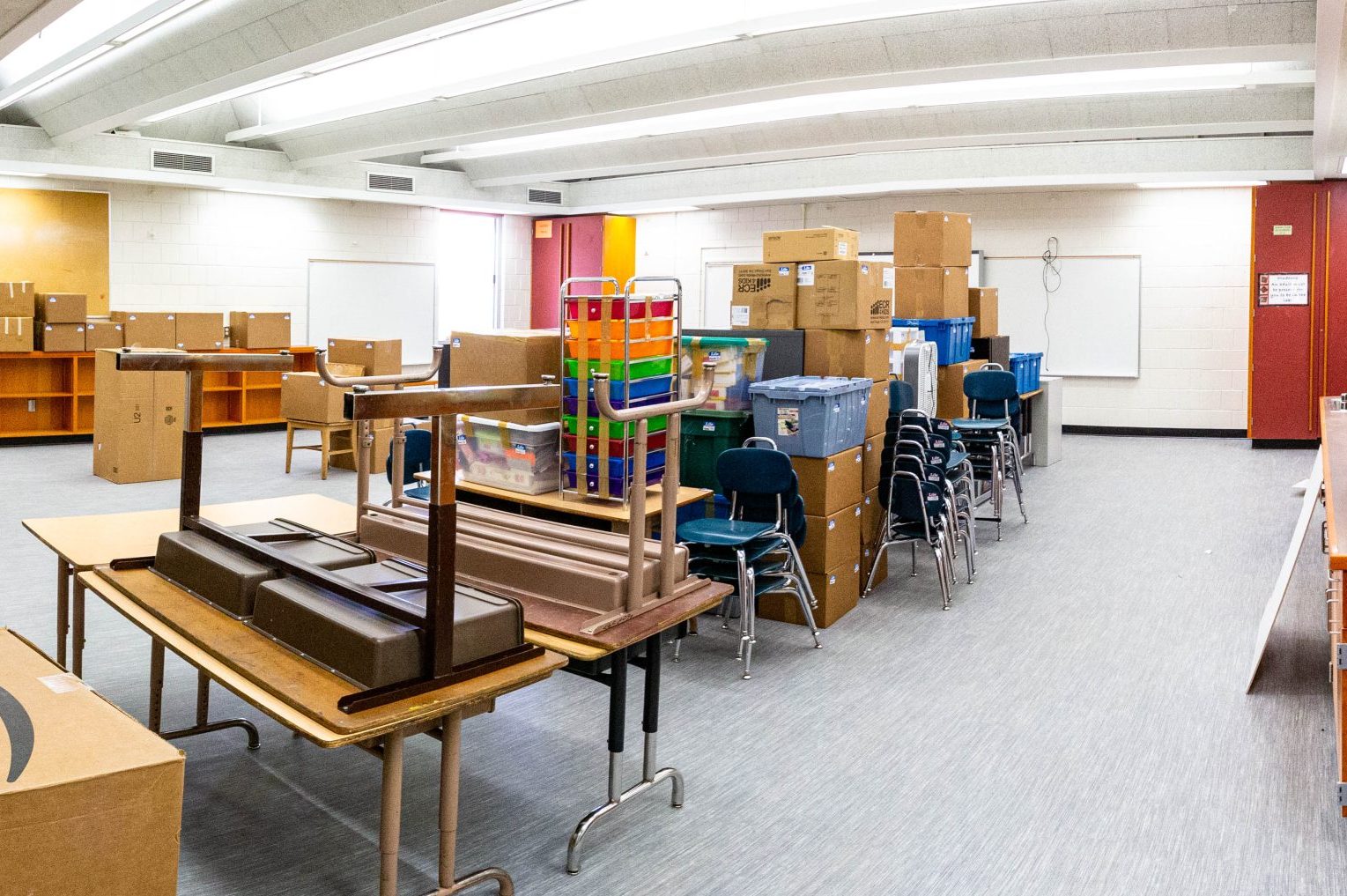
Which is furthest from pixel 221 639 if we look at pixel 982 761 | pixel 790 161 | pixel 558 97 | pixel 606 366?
pixel 790 161

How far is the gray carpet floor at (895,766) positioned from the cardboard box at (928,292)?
269cm

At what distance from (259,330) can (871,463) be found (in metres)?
7.57

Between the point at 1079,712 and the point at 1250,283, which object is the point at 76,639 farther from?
the point at 1250,283

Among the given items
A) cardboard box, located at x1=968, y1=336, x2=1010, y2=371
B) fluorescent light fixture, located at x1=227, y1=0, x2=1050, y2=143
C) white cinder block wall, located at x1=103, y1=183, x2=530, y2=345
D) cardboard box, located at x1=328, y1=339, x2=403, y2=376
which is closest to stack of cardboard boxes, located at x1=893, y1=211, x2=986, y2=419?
cardboard box, located at x1=968, y1=336, x2=1010, y2=371

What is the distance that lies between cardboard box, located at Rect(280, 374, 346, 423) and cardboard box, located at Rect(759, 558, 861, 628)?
4.82 m

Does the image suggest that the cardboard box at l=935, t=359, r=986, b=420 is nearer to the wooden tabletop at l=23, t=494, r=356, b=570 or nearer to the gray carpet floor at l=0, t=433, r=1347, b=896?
the gray carpet floor at l=0, t=433, r=1347, b=896

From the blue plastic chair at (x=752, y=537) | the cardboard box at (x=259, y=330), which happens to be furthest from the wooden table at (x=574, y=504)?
the cardboard box at (x=259, y=330)

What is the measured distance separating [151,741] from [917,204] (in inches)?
466

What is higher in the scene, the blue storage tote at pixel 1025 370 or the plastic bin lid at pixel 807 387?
the blue storage tote at pixel 1025 370

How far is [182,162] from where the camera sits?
1084 cm

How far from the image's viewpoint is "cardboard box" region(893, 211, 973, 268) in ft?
25.2

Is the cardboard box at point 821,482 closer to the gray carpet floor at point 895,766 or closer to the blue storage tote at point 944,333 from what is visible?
the gray carpet floor at point 895,766

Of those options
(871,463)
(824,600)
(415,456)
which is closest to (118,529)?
(415,456)

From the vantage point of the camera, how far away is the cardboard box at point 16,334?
962 centimetres
